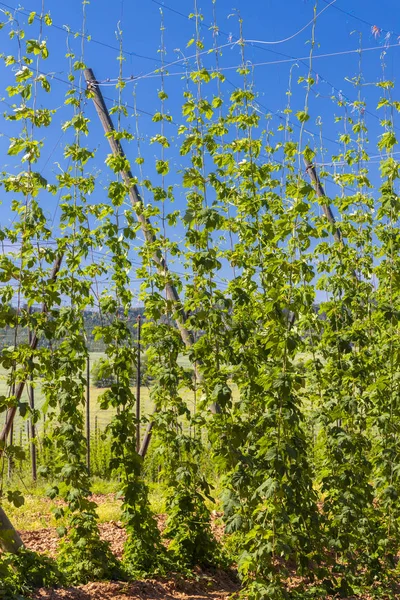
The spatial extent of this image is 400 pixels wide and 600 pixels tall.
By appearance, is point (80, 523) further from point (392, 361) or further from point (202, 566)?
point (392, 361)

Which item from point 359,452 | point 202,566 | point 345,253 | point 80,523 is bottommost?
point 202,566

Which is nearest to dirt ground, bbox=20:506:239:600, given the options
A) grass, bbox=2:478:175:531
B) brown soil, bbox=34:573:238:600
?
brown soil, bbox=34:573:238:600

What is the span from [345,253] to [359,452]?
64.6 inches

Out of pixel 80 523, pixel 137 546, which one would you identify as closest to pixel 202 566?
pixel 137 546

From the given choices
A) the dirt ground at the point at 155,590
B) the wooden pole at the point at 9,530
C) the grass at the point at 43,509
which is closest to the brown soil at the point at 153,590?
the dirt ground at the point at 155,590

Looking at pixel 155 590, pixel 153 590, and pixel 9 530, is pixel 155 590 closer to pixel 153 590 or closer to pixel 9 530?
pixel 153 590

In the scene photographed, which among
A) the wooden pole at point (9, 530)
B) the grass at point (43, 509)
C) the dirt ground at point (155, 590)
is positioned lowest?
the dirt ground at point (155, 590)

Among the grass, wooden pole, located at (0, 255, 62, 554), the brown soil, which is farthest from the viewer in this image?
the grass

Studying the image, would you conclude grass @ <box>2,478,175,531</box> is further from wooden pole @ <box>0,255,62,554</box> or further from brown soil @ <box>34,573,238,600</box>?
brown soil @ <box>34,573,238,600</box>

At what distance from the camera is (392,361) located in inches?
183

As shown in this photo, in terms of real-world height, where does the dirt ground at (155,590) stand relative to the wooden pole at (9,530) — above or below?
below

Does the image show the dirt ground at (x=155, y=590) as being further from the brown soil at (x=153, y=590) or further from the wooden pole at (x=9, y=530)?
the wooden pole at (x=9, y=530)

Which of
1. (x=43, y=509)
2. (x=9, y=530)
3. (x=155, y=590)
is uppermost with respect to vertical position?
(x=9, y=530)

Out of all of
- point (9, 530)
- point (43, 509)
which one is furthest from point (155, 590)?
point (43, 509)
